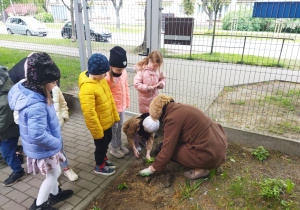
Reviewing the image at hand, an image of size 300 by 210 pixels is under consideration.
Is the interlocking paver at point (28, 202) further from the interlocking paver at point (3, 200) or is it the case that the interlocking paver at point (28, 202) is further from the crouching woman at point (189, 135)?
the crouching woman at point (189, 135)

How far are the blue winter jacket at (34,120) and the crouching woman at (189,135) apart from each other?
1.19 m

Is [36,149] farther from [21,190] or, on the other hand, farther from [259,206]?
[259,206]

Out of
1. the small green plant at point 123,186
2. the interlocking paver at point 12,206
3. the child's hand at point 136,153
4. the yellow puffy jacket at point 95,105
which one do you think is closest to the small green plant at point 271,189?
the small green plant at point 123,186

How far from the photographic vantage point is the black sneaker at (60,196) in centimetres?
258

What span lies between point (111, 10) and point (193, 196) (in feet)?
11.2

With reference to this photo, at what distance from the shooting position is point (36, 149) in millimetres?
2139

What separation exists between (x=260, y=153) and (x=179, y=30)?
2335 millimetres

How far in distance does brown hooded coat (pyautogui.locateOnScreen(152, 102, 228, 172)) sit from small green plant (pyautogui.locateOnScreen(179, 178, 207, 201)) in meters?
0.24

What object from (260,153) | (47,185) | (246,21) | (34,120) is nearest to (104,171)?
(47,185)

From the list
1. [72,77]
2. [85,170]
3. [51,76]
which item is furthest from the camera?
[72,77]

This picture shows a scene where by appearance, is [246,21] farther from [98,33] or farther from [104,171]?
[104,171]

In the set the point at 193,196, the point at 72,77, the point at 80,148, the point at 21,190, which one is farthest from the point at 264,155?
the point at 72,77

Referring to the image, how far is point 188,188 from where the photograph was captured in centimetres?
279

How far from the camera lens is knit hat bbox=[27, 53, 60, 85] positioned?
6.38 feet
